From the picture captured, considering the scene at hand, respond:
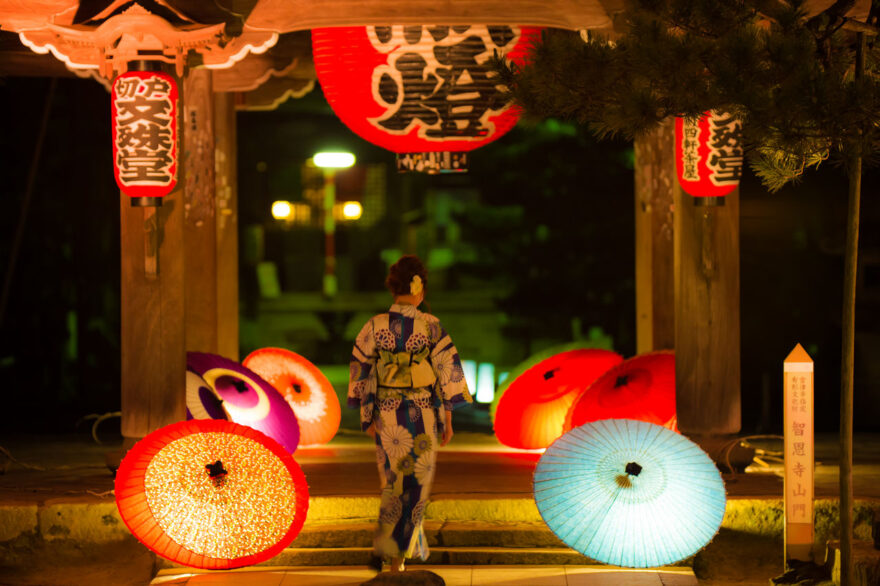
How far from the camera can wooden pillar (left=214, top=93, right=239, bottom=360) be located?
10906 millimetres

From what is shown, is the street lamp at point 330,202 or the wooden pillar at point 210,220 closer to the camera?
the wooden pillar at point 210,220

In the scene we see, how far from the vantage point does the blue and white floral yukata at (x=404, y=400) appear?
22.4ft

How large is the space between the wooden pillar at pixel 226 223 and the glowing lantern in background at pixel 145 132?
9.26 ft

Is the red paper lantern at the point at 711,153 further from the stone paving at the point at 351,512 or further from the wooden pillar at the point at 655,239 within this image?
the stone paving at the point at 351,512

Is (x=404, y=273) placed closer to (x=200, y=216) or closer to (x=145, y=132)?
(x=145, y=132)

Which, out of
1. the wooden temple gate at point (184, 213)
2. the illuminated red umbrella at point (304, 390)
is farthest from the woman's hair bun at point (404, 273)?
the illuminated red umbrella at point (304, 390)

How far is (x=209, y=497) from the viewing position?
22.3 feet

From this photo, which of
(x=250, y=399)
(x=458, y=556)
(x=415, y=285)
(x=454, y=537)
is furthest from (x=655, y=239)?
(x=415, y=285)

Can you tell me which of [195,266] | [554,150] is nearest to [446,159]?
[195,266]

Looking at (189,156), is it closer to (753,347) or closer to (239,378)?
(239,378)

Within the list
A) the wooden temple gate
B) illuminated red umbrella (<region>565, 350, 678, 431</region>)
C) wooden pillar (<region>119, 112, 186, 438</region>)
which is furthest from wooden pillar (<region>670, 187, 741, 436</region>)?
wooden pillar (<region>119, 112, 186, 438</region>)

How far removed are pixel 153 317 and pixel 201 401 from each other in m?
0.95

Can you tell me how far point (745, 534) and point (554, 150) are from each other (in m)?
5.55

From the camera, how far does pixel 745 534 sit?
767 cm
